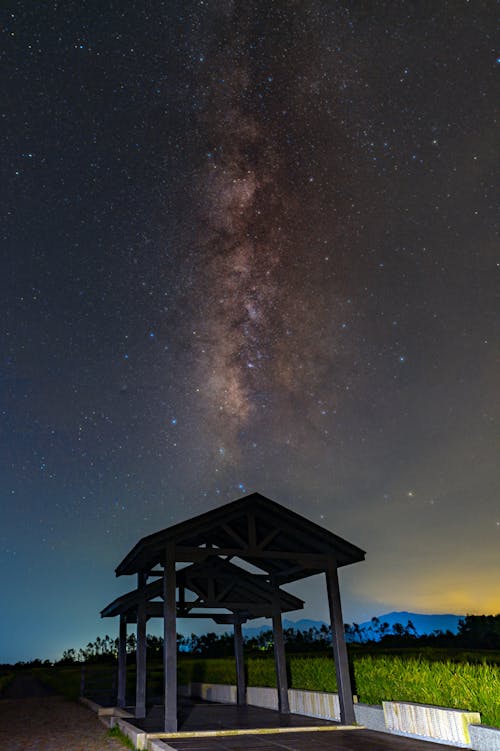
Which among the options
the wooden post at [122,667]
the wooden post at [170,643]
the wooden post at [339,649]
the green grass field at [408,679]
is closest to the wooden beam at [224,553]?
the wooden post at [170,643]

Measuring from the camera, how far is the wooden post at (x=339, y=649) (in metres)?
12.6

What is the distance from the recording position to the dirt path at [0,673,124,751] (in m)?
12.6

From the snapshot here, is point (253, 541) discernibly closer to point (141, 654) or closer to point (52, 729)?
point (141, 654)

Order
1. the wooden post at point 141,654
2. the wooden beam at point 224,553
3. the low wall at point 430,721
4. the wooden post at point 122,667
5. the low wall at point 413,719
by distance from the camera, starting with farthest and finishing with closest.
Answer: the wooden post at point 122,667
the wooden post at point 141,654
the wooden beam at point 224,553
the low wall at point 430,721
the low wall at point 413,719

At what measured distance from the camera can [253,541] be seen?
43.8 feet

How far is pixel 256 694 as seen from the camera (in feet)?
59.2

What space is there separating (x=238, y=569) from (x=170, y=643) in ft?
13.0

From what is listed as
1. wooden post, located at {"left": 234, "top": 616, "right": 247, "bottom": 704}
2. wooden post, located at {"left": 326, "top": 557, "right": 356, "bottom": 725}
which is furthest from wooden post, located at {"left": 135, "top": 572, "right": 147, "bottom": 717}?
wooden post, located at {"left": 326, "top": 557, "right": 356, "bottom": 725}

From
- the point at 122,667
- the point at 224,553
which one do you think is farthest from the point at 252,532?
the point at 122,667

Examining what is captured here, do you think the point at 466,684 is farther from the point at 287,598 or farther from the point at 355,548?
the point at 287,598

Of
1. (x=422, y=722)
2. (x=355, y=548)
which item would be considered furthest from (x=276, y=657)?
(x=422, y=722)

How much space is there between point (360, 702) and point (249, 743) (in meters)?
3.57

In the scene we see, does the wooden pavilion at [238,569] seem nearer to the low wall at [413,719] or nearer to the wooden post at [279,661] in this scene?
the wooden post at [279,661]

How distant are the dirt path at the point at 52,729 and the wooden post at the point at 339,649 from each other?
4625 mm
